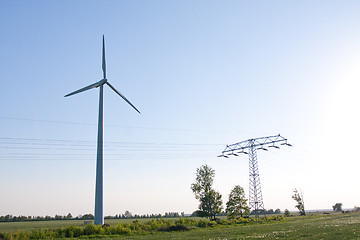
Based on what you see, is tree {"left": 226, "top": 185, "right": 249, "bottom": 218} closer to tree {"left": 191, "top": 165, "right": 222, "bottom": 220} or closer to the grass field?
tree {"left": 191, "top": 165, "right": 222, "bottom": 220}

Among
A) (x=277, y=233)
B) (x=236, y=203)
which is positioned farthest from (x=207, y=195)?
(x=277, y=233)

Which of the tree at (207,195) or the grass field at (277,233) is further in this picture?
the tree at (207,195)

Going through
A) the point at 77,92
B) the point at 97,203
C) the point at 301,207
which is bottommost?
the point at 301,207

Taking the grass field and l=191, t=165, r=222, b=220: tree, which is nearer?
the grass field

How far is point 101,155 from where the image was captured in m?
48.6

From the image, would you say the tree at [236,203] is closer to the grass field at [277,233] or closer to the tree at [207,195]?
the tree at [207,195]

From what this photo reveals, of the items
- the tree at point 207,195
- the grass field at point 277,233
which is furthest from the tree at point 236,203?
the grass field at point 277,233

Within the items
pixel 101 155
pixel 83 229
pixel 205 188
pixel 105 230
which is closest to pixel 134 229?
pixel 105 230

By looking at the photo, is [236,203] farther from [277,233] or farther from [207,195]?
[277,233]

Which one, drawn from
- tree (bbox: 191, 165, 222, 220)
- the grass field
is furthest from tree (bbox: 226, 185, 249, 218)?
the grass field

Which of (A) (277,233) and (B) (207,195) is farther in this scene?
(B) (207,195)

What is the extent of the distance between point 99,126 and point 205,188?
41.2 metres

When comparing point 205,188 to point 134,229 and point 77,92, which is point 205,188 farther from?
point 77,92

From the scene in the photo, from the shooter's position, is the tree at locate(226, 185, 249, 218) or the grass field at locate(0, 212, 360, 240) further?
the tree at locate(226, 185, 249, 218)
